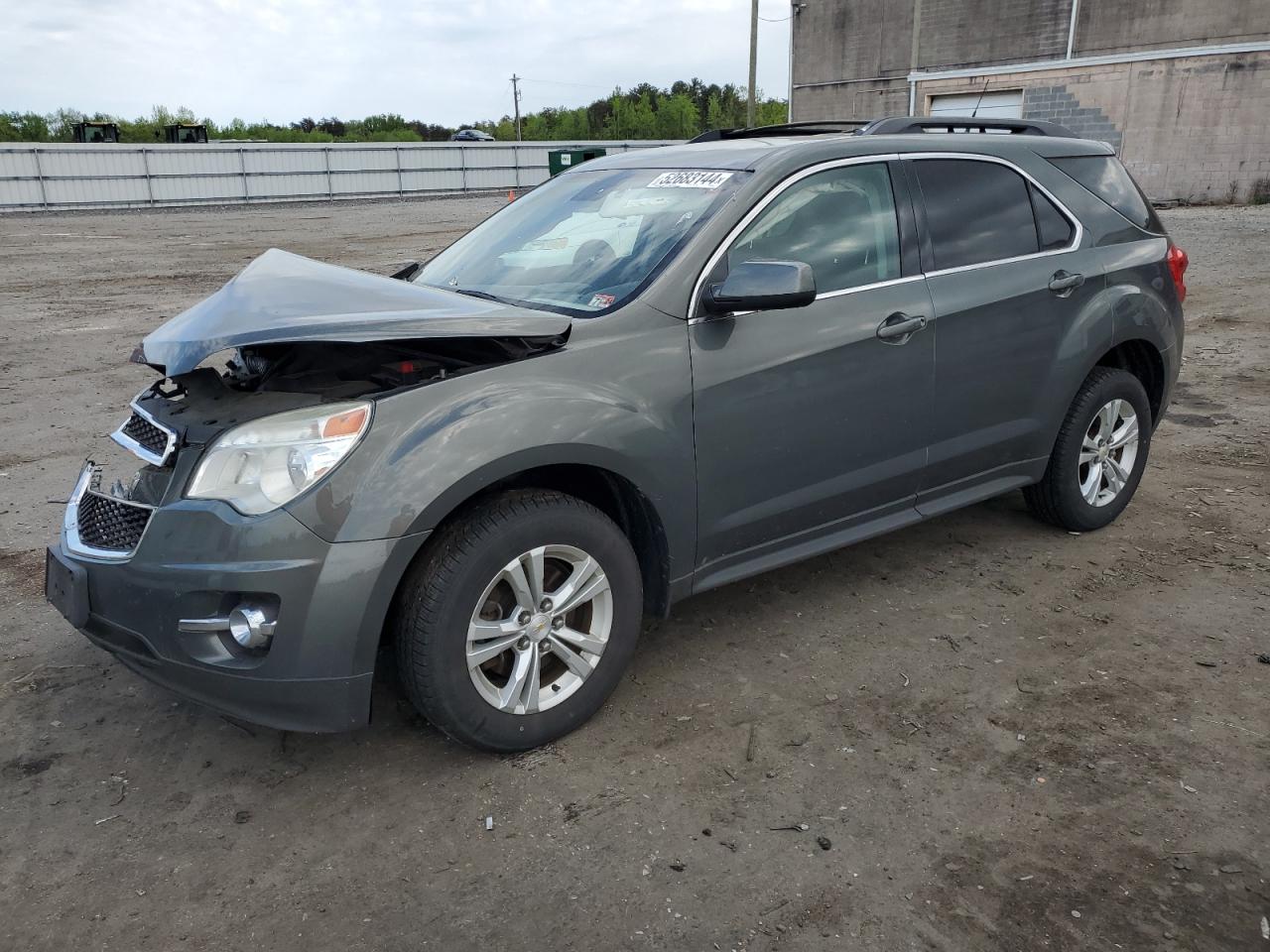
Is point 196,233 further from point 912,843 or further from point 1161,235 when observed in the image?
point 912,843

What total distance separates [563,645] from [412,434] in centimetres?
82

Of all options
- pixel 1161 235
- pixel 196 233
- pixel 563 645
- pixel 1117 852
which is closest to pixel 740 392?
pixel 563 645

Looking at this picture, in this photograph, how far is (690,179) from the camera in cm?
374

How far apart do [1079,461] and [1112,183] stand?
129cm

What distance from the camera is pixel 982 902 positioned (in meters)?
2.50

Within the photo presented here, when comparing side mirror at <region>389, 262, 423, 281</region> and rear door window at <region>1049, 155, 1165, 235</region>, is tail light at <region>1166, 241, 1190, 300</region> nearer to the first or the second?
rear door window at <region>1049, 155, 1165, 235</region>

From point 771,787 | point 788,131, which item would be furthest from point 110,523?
point 788,131

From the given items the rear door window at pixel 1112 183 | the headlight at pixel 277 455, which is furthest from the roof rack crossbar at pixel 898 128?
the headlight at pixel 277 455

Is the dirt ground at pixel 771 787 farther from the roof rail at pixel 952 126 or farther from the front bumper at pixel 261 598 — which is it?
the roof rail at pixel 952 126

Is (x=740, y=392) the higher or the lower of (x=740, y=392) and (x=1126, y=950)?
the higher

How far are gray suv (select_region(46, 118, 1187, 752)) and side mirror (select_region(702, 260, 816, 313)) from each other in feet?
0.03

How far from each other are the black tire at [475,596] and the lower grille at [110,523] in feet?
2.51

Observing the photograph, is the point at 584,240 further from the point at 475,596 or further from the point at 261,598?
the point at 261,598

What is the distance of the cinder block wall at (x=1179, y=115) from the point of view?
2466 cm
